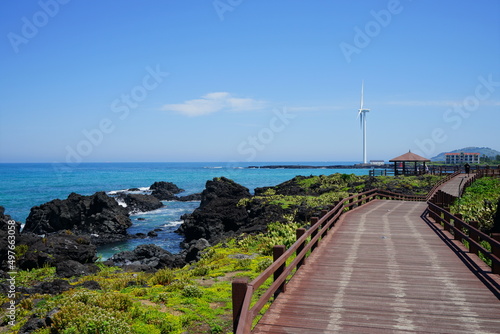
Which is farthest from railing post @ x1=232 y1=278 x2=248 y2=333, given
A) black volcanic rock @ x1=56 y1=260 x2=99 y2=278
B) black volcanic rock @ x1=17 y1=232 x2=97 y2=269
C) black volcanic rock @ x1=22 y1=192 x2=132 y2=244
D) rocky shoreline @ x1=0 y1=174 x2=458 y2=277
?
black volcanic rock @ x1=22 y1=192 x2=132 y2=244

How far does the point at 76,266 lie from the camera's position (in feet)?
64.8

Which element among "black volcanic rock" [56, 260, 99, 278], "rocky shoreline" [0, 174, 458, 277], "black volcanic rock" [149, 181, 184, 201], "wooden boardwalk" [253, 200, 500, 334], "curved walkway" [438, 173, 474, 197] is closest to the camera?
"wooden boardwalk" [253, 200, 500, 334]

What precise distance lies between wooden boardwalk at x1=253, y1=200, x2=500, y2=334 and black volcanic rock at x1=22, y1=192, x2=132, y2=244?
31243mm

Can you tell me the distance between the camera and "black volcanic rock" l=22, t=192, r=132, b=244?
131 ft

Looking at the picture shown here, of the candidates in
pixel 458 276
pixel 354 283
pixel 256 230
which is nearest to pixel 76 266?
pixel 256 230

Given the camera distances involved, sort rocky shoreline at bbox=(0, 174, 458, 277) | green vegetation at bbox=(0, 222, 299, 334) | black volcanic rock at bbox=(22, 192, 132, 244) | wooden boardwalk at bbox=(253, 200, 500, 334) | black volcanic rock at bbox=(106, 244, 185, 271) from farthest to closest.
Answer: black volcanic rock at bbox=(22, 192, 132, 244) < black volcanic rock at bbox=(106, 244, 185, 271) < rocky shoreline at bbox=(0, 174, 458, 277) < green vegetation at bbox=(0, 222, 299, 334) < wooden boardwalk at bbox=(253, 200, 500, 334)

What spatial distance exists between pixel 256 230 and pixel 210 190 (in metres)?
27.3

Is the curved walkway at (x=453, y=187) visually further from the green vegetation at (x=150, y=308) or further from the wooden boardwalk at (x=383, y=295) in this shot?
the green vegetation at (x=150, y=308)

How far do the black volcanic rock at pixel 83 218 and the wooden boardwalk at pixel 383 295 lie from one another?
31.2 metres

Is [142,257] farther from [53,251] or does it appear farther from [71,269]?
[71,269]

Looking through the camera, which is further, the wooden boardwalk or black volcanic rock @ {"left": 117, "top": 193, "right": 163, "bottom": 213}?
black volcanic rock @ {"left": 117, "top": 193, "right": 163, "bottom": 213}

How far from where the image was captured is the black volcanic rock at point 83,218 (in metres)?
40.1

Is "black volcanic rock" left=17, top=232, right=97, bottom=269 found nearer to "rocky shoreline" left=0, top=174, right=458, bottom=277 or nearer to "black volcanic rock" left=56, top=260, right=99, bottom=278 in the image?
"rocky shoreline" left=0, top=174, right=458, bottom=277

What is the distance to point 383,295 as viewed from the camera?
7.70m
